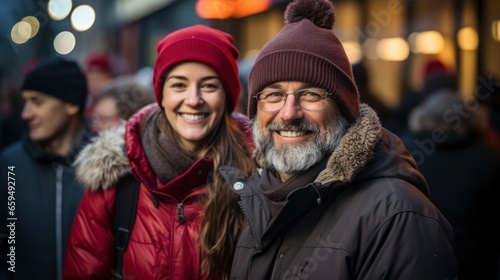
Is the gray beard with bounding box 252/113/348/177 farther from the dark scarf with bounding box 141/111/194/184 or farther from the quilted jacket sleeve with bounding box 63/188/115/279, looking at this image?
the quilted jacket sleeve with bounding box 63/188/115/279

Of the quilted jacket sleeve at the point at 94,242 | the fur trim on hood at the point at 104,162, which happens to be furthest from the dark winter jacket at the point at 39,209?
the quilted jacket sleeve at the point at 94,242

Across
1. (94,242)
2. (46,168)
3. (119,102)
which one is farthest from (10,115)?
(94,242)

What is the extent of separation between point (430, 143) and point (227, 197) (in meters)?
2.16

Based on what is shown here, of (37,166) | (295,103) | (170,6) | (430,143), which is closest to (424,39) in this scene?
(430,143)

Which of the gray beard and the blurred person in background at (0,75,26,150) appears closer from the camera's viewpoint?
the gray beard

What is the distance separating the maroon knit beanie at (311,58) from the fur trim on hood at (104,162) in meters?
0.99

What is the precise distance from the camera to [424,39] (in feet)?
28.3

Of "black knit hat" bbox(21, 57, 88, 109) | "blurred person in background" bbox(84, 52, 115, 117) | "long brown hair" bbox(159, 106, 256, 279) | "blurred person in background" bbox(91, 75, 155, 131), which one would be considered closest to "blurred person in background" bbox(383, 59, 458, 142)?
"blurred person in background" bbox(91, 75, 155, 131)

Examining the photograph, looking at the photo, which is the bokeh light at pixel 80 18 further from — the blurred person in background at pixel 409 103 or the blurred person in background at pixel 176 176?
the blurred person in background at pixel 176 176

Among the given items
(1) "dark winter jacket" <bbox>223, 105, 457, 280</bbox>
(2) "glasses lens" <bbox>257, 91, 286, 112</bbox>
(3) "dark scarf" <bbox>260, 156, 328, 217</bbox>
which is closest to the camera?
(1) "dark winter jacket" <bbox>223, 105, 457, 280</bbox>

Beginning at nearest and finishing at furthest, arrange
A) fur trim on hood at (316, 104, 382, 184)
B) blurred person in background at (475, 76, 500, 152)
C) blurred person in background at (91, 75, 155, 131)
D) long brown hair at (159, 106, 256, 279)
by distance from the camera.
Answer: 1. fur trim on hood at (316, 104, 382, 184)
2. long brown hair at (159, 106, 256, 279)
3. blurred person in background at (91, 75, 155, 131)
4. blurred person in background at (475, 76, 500, 152)

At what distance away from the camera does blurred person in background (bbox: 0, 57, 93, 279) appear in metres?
4.34

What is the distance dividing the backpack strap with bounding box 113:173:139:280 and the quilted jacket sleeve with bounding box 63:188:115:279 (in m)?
0.03

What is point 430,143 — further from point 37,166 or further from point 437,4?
point 437,4
